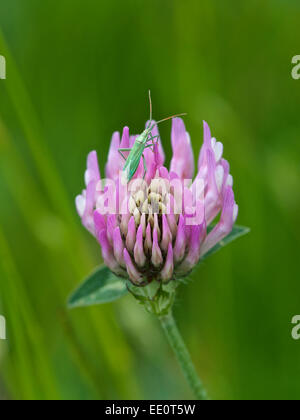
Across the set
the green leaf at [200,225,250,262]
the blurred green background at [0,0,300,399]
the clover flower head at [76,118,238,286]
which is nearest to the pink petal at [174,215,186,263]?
the clover flower head at [76,118,238,286]

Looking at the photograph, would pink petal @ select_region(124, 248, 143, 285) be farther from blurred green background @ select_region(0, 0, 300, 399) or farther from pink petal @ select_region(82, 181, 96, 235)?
blurred green background @ select_region(0, 0, 300, 399)

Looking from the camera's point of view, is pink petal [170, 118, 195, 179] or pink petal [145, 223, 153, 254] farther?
pink petal [170, 118, 195, 179]

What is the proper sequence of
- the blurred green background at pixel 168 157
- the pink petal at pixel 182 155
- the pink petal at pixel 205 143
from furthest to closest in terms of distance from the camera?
→ the blurred green background at pixel 168 157
the pink petal at pixel 182 155
the pink petal at pixel 205 143

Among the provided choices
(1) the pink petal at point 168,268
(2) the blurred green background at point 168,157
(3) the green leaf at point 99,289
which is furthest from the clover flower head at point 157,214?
(2) the blurred green background at point 168,157

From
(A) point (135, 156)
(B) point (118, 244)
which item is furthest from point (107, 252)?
(A) point (135, 156)

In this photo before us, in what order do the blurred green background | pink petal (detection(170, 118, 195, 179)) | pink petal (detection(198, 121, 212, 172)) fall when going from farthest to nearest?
the blurred green background, pink petal (detection(170, 118, 195, 179)), pink petal (detection(198, 121, 212, 172))

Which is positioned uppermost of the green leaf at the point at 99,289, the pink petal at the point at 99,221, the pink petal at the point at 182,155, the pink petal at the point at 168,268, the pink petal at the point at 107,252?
the pink petal at the point at 182,155

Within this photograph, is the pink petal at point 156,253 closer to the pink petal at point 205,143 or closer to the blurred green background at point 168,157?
the pink petal at point 205,143

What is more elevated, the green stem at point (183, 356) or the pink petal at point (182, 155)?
the pink petal at point (182, 155)
